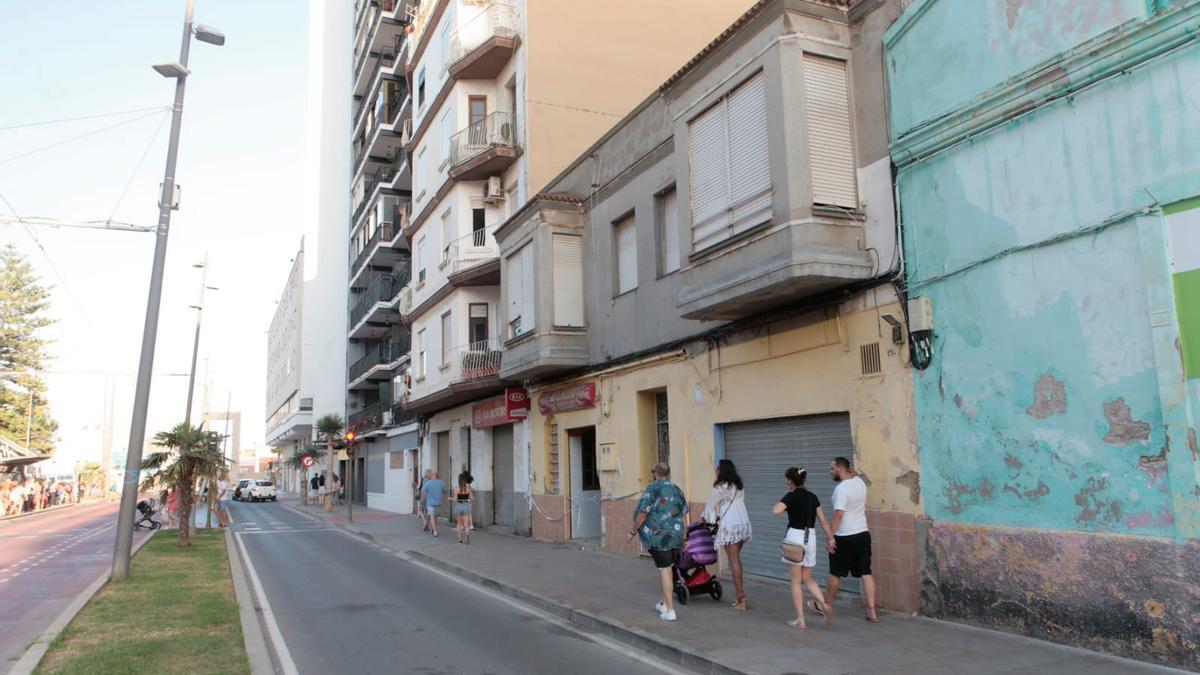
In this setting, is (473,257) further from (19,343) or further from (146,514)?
(19,343)

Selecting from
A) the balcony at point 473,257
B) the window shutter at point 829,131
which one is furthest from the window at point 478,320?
the window shutter at point 829,131

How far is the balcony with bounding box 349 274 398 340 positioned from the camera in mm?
41022

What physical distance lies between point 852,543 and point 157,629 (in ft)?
24.0

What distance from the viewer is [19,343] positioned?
57.8 meters

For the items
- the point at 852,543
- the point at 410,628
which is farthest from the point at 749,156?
the point at 410,628

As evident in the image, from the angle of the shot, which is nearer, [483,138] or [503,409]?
[503,409]

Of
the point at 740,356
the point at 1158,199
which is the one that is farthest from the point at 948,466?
the point at 740,356

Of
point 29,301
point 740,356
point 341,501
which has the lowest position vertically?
point 341,501

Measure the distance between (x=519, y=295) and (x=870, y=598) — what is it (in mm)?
11697

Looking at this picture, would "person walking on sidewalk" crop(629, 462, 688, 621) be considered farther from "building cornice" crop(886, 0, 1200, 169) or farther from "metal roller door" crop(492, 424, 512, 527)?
"metal roller door" crop(492, 424, 512, 527)

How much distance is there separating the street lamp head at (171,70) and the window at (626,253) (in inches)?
324

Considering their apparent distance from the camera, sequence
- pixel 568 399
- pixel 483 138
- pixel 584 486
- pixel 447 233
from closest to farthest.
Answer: pixel 568 399
pixel 584 486
pixel 483 138
pixel 447 233

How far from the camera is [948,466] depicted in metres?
8.22

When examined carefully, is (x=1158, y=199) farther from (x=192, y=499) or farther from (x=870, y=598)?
(x=192, y=499)
